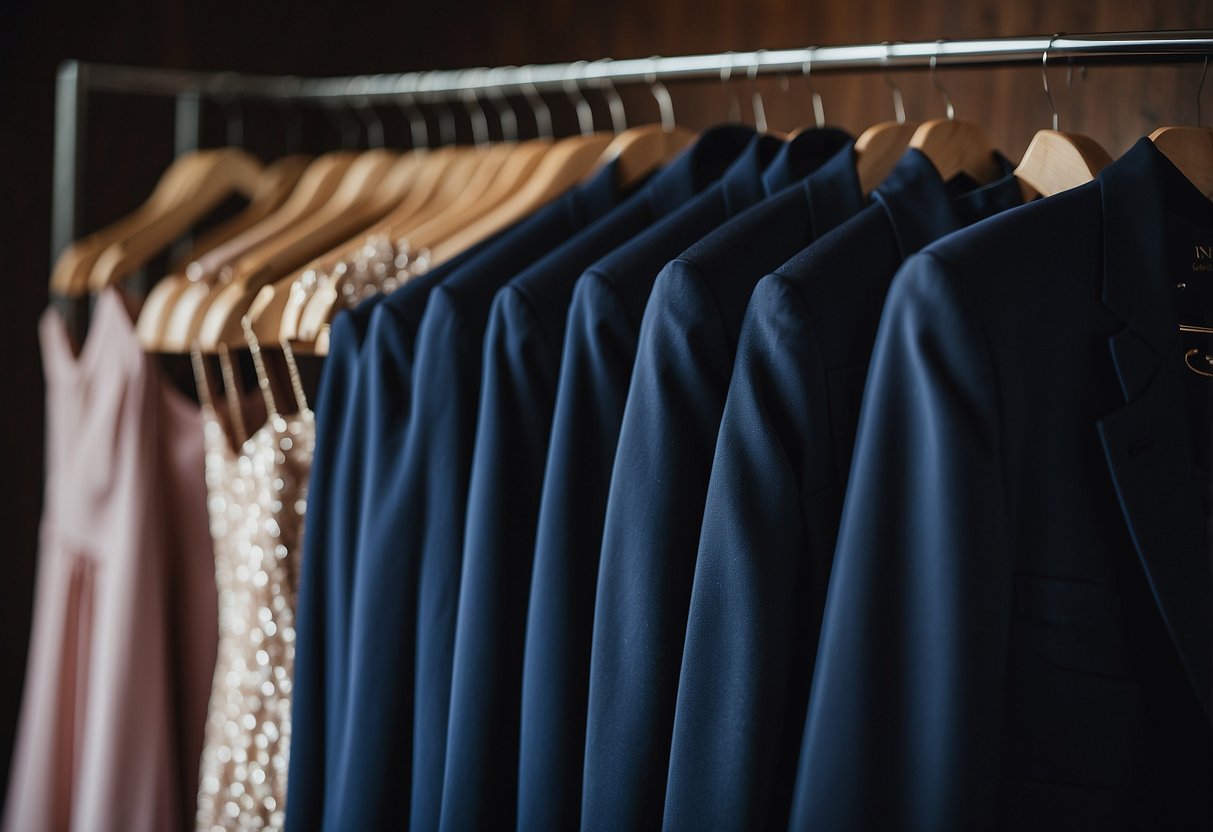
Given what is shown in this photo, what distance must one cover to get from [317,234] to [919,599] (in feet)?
2.73

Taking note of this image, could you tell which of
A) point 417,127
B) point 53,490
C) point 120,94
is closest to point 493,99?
point 417,127

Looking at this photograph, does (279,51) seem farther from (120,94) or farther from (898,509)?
(898,509)

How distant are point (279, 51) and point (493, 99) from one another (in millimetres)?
392

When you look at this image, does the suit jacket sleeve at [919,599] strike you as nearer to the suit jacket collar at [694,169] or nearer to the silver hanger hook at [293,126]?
the suit jacket collar at [694,169]

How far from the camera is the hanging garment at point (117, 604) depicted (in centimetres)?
116

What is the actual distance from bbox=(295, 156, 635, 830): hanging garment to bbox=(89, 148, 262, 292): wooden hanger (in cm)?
56

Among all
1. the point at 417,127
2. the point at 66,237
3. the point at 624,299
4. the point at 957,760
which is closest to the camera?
the point at 957,760

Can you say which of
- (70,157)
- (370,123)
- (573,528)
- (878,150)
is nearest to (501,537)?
(573,528)

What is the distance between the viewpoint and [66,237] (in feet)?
4.57

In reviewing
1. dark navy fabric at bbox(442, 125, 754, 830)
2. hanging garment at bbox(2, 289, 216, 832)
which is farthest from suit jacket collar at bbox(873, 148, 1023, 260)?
hanging garment at bbox(2, 289, 216, 832)

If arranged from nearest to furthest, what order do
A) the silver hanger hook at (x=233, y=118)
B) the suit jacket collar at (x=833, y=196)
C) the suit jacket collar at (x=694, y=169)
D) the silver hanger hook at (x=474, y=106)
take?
the suit jacket collar at (x=833, y=196) → the suit jacket collar at (x=694, y=169) → the silver hanger hook at (x=474, y=106) → the silver hanger hook at (x=233, y=118)

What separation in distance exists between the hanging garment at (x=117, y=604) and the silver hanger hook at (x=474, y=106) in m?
0.47

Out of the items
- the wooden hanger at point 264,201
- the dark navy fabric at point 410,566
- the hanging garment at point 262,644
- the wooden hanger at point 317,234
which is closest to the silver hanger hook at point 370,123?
the wooden hanger at point 264,201

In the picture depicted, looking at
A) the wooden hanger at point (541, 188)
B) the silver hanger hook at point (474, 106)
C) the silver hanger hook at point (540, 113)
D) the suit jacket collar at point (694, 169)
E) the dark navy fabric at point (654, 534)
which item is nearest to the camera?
the dark navy fabric at point (654, 534)
